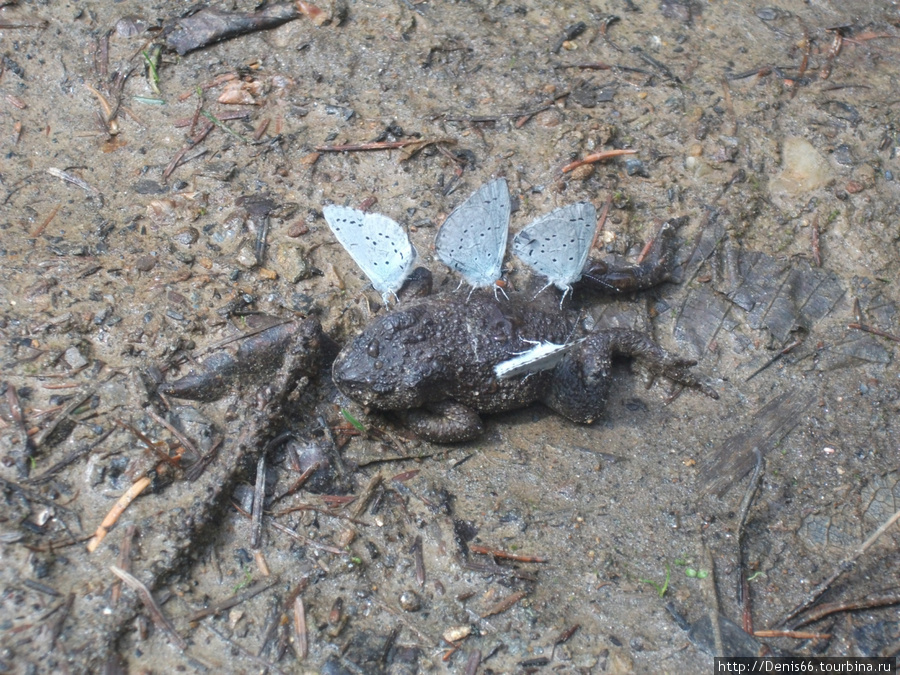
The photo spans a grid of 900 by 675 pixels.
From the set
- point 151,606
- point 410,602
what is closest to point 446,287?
point 410,602

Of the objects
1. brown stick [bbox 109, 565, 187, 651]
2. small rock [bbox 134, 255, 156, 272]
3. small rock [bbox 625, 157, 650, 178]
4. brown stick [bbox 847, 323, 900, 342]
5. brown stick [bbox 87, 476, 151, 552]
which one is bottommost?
brown stick [bbox 847, 323, 900, 342]

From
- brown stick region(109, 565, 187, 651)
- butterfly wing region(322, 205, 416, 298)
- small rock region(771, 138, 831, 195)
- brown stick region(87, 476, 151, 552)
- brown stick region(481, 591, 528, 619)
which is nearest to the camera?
brown stick region(109, 565, 187, 651)

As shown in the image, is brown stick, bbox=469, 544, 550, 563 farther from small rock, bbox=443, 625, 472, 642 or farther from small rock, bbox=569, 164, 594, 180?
small rock, bbox=569, 164, 594, 180

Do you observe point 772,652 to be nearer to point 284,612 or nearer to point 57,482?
point 284,612

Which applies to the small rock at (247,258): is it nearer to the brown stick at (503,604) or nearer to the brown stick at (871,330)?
the brown stick at (503,604)

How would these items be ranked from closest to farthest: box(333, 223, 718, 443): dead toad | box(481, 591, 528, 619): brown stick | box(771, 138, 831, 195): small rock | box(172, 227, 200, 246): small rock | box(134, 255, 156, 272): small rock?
box(481, 591, 528, 619): brown stick, box(333, 223, 718, 443): dead toad, box(134, 255, 156, 272): small rock, box(172, 227, 200, 246): small rock, box(771, 138, 831, 195): small rock

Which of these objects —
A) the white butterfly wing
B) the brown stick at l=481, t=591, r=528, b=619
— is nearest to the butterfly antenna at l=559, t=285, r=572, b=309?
the white butterfly wing
